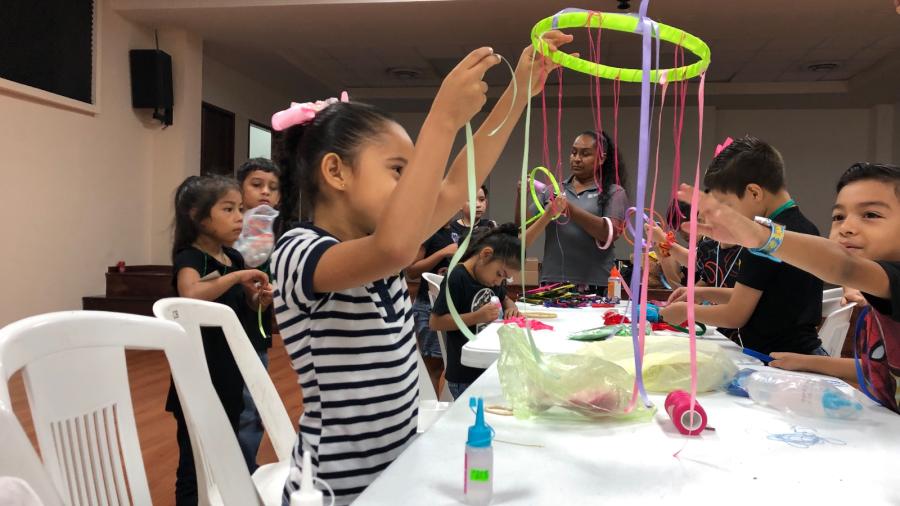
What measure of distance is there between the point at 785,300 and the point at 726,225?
0.91 m

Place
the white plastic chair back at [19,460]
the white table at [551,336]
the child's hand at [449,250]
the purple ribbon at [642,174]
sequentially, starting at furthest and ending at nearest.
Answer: the child's hand at [449,250] → the white table at [551,336] → the purple ribbon at [642,174] → the white plastic chair back at [19,460]

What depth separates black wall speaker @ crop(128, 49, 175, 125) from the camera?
6.13m

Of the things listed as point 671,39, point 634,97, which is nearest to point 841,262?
point 671,39

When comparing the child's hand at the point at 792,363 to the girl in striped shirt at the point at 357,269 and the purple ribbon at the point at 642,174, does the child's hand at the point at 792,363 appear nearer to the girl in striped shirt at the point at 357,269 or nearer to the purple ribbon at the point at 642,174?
the purple ribbon at the point at 642,174

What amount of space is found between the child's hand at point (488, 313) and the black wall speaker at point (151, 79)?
16.4ft

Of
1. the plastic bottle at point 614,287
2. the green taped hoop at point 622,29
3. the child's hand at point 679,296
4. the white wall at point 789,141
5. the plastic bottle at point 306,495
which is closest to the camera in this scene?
the plastic bottle at point 306,495

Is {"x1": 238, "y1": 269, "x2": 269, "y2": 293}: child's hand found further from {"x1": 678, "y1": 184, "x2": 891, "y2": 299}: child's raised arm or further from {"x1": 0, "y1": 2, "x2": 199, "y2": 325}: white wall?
{"x1": 0, "y1": 2, "x2": 199, "y2": 325}: white wall

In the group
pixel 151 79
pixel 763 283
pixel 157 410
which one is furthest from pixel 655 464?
pixel 151 79

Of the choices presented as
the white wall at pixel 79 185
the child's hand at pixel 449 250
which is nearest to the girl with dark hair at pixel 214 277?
the child's hand at pixel 449 250

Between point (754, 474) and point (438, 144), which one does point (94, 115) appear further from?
point (754, 474)

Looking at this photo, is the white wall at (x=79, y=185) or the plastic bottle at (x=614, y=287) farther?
the white wall at (x=79, y=185)

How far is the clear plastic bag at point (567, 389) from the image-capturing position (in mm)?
1058

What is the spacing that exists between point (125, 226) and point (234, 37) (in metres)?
2.13

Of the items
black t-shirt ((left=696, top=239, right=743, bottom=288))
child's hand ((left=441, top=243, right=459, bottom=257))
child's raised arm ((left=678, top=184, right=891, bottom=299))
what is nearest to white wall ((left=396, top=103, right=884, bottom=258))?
child's hand ((left=441, top=243, right=459, bottom=257))
